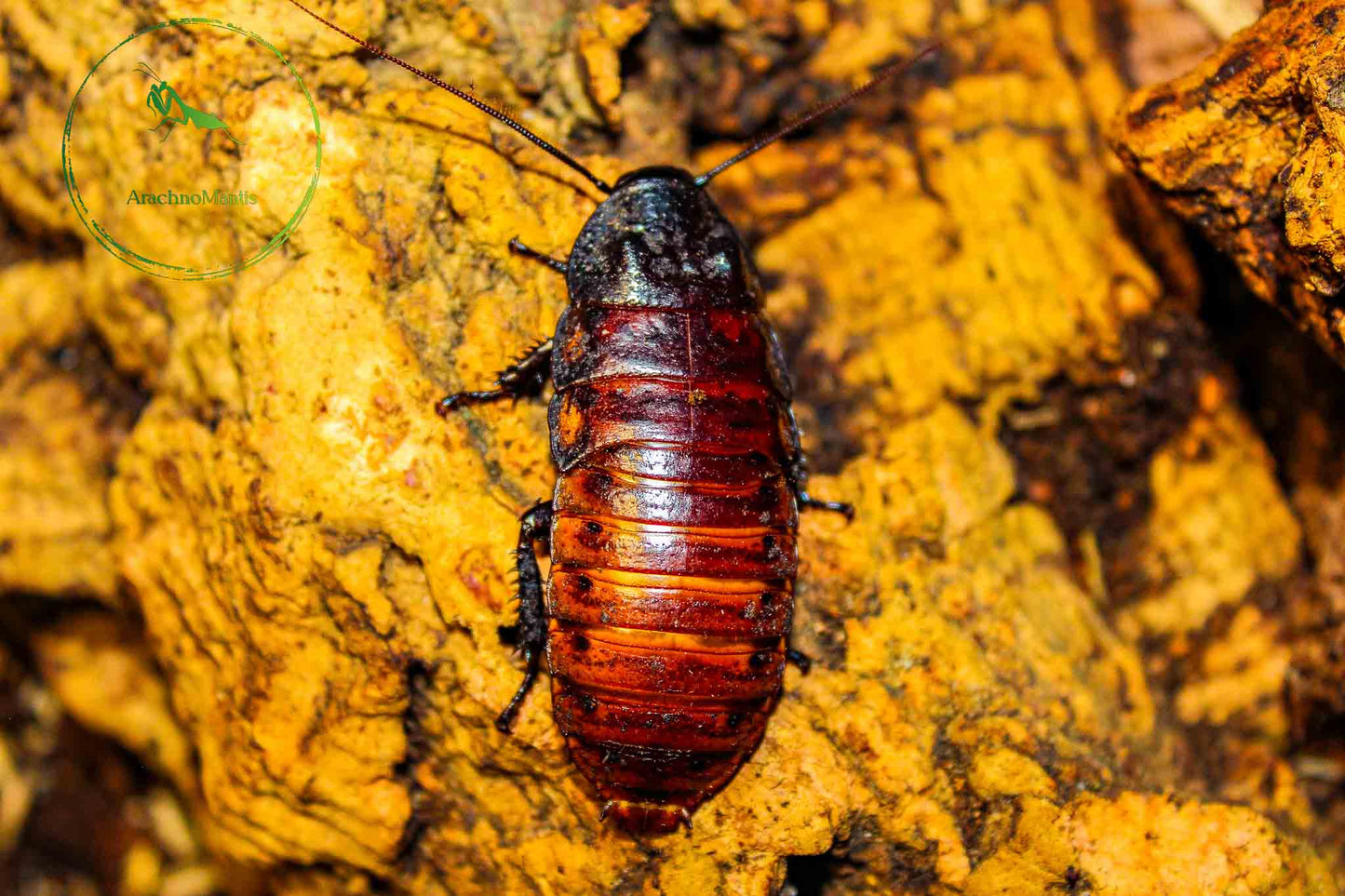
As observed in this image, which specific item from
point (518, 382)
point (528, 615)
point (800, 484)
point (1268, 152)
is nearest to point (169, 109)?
point (518, 382)

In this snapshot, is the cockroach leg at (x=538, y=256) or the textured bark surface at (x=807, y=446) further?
the cockroach leg at (x=538, y=256)

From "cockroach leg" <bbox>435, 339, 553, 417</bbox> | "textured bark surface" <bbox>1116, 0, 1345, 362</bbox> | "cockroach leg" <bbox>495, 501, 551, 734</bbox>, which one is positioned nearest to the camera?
"textured bark surface" <bbox>1116, 0, 1345, 362</bbox>

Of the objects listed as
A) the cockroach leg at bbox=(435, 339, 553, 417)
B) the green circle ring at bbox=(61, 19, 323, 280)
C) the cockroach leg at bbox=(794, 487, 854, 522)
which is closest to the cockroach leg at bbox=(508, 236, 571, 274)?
the cockroach leg at bbox=(435, 339, 553, 417)

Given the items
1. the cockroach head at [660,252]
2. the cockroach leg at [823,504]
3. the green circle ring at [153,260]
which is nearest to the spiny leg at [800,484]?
the cockroach leg at [823,504]

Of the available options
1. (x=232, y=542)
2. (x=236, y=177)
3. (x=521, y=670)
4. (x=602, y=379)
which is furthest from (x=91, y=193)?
(x=521, y=670)

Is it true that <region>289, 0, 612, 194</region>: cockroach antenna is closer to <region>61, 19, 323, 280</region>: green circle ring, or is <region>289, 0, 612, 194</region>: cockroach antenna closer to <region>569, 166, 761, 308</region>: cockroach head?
<region>569, 166, 761, 308</region>: cockroach head

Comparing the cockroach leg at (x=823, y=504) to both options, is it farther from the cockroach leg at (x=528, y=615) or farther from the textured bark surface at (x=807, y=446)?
the cockroach leg at (x=528, y=615)

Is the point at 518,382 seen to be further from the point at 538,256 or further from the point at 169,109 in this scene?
the point at 169,109

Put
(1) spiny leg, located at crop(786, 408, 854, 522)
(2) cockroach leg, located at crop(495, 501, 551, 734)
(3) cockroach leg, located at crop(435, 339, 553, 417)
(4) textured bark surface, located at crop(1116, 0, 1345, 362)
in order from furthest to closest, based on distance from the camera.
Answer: (1) spiny leg, located at crop(786, 408, 854, 522) < (3) cockroach leg, located at crop(435, 339, 553, 417) < (2) cockroach leg, located at crop(495, 501, 551, 734) < (4) textured bark surface, located at crop(1116, 0, 1345, 362)
